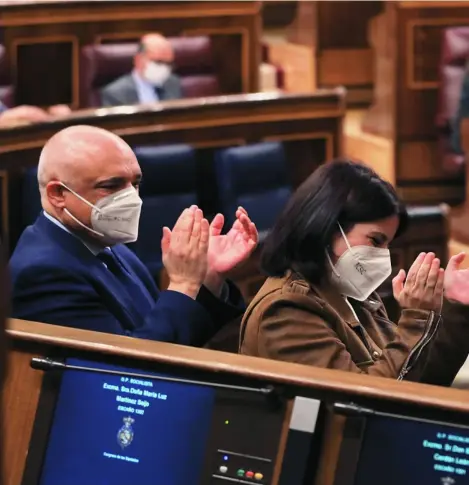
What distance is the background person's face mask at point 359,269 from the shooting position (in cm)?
174

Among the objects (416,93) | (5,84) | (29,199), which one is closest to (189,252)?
(29,199)

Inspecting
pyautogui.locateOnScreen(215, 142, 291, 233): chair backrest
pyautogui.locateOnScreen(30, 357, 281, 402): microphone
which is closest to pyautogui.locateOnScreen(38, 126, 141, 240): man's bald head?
pyautogui.locateOnScreen(30, 357, 281, 402): microphone

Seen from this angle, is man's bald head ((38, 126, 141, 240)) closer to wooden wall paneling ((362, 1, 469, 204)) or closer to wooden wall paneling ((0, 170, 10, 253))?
wooden wall paneling ((0, 170, 10, 253))

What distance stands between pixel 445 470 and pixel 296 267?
0.54 meters

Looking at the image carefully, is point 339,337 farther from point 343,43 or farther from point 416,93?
point 343,43

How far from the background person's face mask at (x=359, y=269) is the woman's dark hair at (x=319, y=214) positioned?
0.12 feet

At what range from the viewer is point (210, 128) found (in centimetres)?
392

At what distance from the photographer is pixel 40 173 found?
83.0 inches

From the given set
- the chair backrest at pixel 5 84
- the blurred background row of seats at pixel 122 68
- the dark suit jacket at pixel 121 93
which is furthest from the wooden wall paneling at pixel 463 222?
the chair backrest at pixel 5 84

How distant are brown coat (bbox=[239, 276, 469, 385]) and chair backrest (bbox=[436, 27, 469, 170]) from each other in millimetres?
3523

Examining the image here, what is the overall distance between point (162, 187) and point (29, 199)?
516 mm

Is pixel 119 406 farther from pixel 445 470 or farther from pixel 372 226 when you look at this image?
pixel 372 226

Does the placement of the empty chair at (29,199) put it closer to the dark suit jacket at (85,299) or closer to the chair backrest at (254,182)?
the chair backrest at (254,182)

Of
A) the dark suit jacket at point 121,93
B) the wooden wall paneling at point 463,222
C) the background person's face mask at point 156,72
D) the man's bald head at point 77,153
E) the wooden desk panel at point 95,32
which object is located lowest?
the wooden wall paneling at point 463,222
